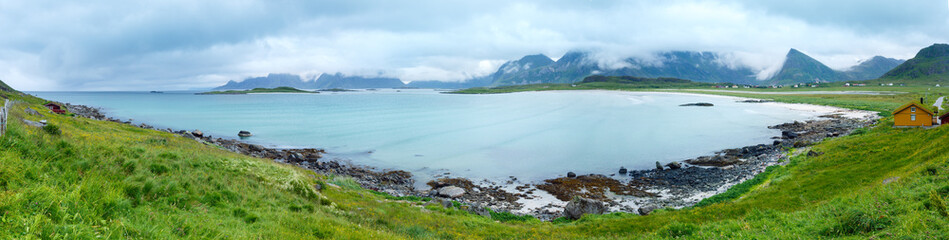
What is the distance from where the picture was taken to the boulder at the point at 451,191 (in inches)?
1139

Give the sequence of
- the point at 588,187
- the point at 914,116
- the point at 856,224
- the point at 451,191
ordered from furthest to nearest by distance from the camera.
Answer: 1. the point at 914,116
2. the point at 588,187
3. the point at 451,191
4. the point at 856,224

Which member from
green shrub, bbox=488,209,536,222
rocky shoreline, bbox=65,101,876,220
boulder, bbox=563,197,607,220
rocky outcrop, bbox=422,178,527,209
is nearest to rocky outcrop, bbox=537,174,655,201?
rocky shoreline, bbox=65,101,876,220

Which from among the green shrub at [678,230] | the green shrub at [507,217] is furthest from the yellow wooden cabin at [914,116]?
the green shrub at [507,217]

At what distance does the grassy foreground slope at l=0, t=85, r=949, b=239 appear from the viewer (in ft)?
25.6

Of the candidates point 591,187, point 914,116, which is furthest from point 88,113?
point 914,116

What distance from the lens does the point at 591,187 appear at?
1235 inches

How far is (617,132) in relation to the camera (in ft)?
215

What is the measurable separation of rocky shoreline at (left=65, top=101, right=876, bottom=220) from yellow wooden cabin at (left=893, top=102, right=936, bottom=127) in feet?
36.7

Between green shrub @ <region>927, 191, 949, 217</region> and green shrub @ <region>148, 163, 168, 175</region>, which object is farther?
green shrub @ <region>148, 163, 168, 175</region>

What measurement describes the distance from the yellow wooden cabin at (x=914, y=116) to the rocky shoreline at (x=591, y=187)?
11.2 metres

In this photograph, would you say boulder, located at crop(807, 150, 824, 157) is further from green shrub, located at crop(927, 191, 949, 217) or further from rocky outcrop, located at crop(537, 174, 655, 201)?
green shrub, located at crop(927, 191, 949, 217)

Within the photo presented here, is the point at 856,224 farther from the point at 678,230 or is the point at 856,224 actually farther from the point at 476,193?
the point at 476,193

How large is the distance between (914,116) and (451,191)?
→ 160 ft

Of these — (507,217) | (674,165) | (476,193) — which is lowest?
(476,193)
